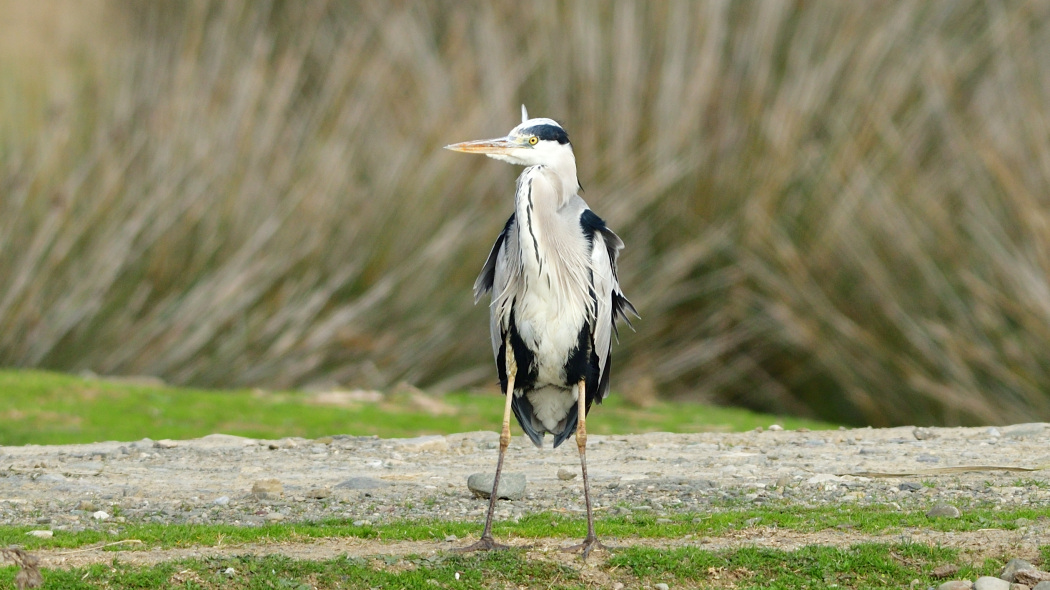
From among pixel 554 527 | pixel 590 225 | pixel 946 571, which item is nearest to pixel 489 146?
pixel 590 225

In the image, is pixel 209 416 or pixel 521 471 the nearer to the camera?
pixel 521 471

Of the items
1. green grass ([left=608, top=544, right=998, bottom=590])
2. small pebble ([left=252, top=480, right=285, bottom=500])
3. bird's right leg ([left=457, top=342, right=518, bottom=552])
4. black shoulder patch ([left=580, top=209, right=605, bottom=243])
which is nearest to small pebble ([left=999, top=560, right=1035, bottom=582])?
green grass ([left=608, top=544, right=998, bottom=590])

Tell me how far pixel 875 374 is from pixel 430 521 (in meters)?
7.65

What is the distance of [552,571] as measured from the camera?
5.58m

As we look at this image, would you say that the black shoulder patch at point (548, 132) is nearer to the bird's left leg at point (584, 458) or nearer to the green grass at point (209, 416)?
the bird's left leg at point (584, 458)

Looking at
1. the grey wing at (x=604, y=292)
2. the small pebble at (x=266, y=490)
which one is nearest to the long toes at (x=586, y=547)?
the grey wing at (x=604, y=292)

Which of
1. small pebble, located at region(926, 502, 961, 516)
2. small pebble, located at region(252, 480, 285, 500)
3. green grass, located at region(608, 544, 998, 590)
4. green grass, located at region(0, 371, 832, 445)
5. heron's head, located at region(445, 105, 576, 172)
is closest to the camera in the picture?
green grass, located at region(608, 544, 998, 590)

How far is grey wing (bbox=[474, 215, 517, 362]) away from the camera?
6336mm

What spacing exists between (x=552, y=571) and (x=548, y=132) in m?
2.01

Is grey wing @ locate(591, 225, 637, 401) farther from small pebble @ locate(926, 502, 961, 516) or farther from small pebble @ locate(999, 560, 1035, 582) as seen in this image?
small pebble @ locate(999, 560, 1035, 582)

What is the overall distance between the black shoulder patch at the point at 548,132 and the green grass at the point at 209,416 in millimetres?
4851

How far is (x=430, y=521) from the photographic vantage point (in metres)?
6.67

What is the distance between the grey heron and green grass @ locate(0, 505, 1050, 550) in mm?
361

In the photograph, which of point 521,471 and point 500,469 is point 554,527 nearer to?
point 500,469
